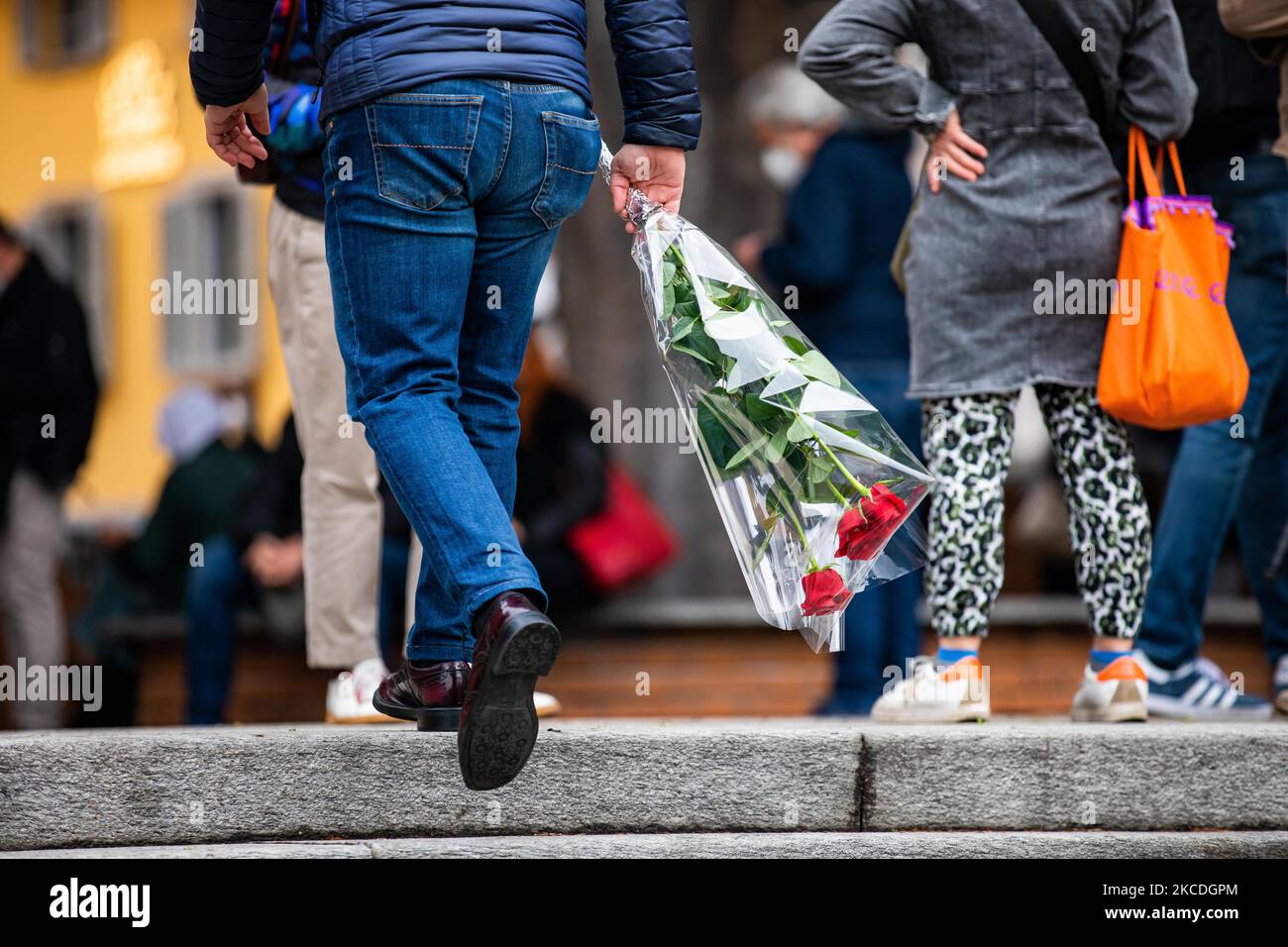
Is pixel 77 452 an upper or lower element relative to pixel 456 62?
lower

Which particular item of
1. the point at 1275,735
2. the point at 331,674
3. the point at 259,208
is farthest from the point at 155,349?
the point at 1275,735

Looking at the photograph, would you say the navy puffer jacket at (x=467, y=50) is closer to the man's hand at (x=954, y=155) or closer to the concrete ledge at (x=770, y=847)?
the man's hand at (x=954, y=155)

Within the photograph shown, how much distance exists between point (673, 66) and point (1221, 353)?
1.50 metres

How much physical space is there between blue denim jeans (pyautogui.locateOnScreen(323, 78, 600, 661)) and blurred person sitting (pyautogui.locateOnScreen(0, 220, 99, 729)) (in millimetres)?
4078

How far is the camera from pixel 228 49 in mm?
3592

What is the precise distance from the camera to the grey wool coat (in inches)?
176

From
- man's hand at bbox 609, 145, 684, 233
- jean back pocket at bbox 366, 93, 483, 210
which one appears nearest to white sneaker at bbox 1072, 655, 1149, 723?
man's hand at bbox 609, 145, 684, 233

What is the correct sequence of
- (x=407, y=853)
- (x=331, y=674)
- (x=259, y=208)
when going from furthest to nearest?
1. (x=259, y=208)
2. (x=331, y=674)
3. (x=407, y=853)

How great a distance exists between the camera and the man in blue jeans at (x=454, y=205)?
3393mm

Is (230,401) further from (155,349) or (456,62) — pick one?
(155,349)

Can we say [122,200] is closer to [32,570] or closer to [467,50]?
[32,570]

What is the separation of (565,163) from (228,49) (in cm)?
66
